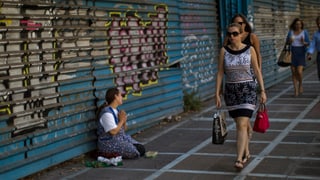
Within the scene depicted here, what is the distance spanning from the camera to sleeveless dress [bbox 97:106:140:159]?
6945 mm

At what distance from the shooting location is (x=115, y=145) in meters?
6.95

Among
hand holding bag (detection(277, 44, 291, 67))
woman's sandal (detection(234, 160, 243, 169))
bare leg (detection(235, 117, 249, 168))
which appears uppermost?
hand holding bag (detection(277, 44, 291, 67))

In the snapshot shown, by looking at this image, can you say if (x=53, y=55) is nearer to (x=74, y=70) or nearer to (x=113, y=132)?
(x=74, y=70)

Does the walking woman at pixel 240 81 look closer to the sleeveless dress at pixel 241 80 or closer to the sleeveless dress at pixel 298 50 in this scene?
the sleeveless dress at pixel 241 80

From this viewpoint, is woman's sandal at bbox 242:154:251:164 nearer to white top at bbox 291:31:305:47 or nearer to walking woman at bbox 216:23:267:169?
walking woman at bbox 216:23:267:169

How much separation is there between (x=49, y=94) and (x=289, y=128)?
14.2 feet

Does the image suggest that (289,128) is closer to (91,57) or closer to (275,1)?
(91,57)

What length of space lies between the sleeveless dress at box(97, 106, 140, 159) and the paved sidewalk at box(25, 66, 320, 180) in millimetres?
120

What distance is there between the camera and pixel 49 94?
252 inches

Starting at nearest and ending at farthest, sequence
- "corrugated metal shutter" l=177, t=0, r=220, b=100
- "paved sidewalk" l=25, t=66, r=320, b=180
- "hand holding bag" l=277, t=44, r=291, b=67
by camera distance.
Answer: "paved sidewalk" l=25, t=66, r=320, b=180 < "corrugated metal shutter" l=177, t=0, r=220, b=100 < "hand holding bag" l=277, t=44, r=291, b=67

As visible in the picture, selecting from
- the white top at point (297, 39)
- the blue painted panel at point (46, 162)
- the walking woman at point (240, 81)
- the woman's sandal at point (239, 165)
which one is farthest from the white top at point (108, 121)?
the white top at point (297, 39)

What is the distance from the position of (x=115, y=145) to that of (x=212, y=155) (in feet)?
4.26

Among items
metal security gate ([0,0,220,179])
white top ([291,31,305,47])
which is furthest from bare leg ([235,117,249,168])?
white top ([291,31,305,47])

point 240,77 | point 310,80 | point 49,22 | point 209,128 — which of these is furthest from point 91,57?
point 310,80
